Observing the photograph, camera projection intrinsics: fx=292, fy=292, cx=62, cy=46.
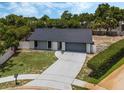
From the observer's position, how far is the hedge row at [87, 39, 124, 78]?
27.9 meters

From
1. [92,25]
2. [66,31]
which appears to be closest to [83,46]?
[66,31]

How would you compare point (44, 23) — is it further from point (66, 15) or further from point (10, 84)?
point (10, 84)

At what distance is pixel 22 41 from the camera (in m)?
38.6

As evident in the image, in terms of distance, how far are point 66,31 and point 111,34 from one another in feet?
46.6

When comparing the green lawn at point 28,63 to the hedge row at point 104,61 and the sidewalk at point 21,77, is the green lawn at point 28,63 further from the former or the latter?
the hedge row at point 104,61

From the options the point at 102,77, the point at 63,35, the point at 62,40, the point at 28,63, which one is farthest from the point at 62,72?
the point at 63,35

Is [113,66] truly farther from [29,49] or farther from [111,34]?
[111,34]

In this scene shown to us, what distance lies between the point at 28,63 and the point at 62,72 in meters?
4.79

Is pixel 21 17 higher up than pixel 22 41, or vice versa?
pixel 21 17

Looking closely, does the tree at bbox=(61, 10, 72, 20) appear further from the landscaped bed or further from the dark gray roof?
the landscaped bed

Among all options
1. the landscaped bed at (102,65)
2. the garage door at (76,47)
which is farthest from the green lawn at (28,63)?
the landscaped bed at (102,65)

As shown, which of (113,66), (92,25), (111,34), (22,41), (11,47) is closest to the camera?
(113,66)

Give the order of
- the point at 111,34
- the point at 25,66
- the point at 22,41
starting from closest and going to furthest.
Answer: the point at 25,66 → the point at 22,41 → the point at 111,34

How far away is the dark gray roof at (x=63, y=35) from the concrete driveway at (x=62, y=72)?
110 inches
